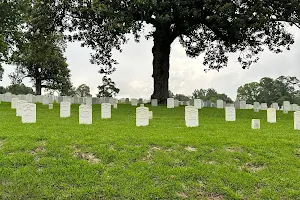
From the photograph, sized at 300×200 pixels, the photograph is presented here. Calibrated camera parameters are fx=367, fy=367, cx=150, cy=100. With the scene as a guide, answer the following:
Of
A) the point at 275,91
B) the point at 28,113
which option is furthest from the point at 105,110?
the point at 275,91

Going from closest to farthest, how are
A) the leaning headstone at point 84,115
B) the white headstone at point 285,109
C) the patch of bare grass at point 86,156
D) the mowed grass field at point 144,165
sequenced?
the mowed grass field at point 144,165
the patch of bare grass at point 86,156
the leaning headstone at point 84,115
the white headstone at point 285,109

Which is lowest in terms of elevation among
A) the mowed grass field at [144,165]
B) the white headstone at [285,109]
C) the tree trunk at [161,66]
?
the mowed grass field at [144,165]

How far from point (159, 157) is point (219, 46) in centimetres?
1883

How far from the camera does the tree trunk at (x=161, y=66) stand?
2319 cm

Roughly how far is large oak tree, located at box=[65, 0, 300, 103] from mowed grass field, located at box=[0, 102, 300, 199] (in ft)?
30.6

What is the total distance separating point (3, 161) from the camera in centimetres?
754

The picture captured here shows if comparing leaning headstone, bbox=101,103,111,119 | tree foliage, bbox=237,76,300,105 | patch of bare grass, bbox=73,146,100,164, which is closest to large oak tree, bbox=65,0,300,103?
leaning headstone, bbox=101,103,111,119

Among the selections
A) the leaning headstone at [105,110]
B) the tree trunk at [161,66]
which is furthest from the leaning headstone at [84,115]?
the tree trunk at [161,66]

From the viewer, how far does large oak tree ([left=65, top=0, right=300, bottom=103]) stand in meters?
17.6

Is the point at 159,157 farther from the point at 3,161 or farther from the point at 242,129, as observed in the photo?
the point at 242,129

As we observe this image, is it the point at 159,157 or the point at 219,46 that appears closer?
the point at 159,157

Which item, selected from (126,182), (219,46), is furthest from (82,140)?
(219,46)

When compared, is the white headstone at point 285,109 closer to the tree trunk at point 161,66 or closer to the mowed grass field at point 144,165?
the tree trunk at point 161,66

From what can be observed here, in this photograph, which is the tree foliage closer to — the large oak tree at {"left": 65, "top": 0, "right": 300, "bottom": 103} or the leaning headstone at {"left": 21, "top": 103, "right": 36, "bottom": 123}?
the large oak tree at {"left": 65, "top": 0, "right": 300, "bottom": 103}
